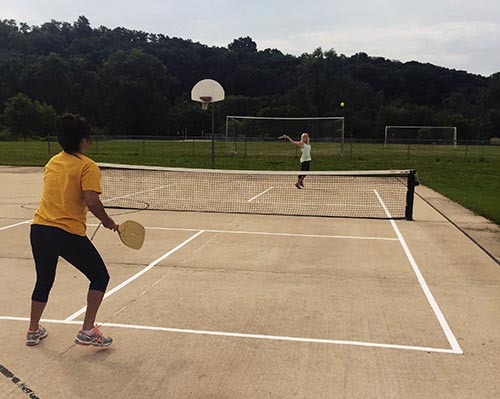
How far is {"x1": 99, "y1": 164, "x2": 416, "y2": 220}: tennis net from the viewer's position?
11.0m

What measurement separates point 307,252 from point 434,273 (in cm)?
181

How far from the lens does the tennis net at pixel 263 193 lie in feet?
36.0

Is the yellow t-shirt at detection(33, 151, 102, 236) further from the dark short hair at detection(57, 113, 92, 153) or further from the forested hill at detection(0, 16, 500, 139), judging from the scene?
the forested hill at detection(0, 16, 500, 139)

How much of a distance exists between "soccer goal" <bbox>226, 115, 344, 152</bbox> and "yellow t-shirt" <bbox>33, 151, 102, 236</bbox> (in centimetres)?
3440

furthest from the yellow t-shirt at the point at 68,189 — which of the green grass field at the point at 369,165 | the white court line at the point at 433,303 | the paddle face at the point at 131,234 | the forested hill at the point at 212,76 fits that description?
the forested hill at the point at 212,76

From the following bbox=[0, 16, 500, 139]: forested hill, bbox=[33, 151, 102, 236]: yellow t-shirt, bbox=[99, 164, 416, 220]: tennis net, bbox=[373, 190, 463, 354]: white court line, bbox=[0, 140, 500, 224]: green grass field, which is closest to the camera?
bbox=[33, 151, 102, 236]: yellow t-shirt

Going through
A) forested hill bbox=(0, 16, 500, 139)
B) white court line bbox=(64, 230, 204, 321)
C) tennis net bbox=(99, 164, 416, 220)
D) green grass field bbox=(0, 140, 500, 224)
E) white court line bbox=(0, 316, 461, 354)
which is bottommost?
white court line bbox=(0, 316, 461, 354)

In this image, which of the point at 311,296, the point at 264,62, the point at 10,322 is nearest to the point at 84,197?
the point at 10,322

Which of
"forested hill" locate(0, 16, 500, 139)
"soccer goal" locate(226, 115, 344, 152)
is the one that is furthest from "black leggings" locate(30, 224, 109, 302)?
"forested hill" locate(0, 16, 500, 139)

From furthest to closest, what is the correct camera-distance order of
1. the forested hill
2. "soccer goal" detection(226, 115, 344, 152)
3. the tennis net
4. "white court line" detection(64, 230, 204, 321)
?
the forested hill
"soccer goal" detection(226, 115, 344, 152)
the tennis net
"white court line" detection(64, 230, 204, 321)

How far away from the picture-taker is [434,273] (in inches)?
240

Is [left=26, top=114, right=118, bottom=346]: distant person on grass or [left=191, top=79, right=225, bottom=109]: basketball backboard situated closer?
[left=26, top=114, right=118, bottom=346]: distant person on grass

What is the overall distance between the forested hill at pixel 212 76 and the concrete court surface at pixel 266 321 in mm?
70805

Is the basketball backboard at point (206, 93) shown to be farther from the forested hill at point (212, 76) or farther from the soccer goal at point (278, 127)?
the forested hill at point (212, 76)
